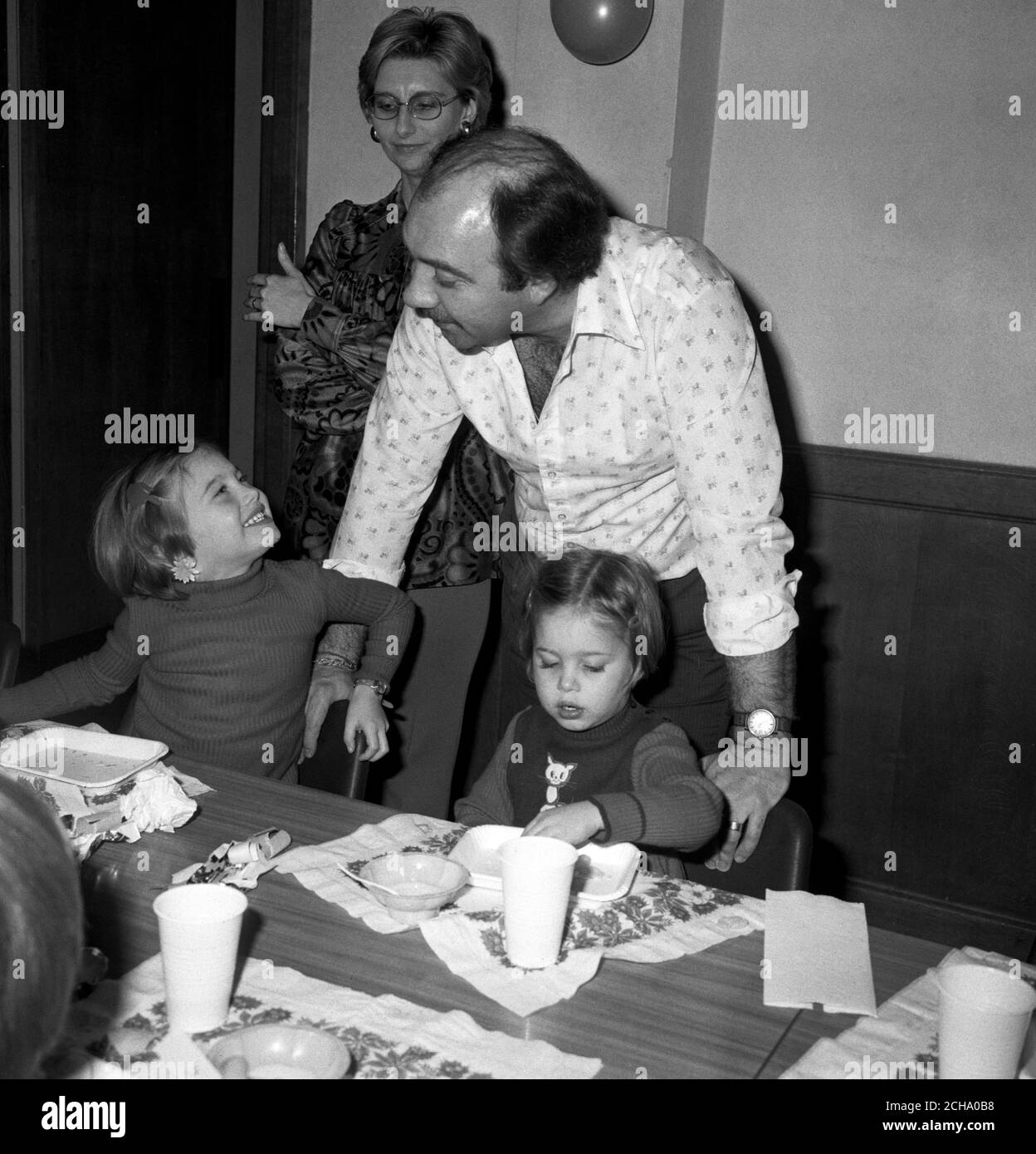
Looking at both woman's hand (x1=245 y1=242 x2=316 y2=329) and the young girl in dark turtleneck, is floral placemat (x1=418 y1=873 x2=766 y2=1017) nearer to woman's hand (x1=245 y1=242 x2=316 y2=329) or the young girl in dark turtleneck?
the young girl in dark turtleneck

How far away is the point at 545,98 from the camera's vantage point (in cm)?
307

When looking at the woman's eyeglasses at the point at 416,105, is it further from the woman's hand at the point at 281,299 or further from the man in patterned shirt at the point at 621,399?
the man in patterned shirt at the point at 621,399

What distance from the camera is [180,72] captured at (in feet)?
14.8

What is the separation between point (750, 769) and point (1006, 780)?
1.47 m

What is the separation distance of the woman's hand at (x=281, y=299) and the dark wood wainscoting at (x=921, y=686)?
122 cm

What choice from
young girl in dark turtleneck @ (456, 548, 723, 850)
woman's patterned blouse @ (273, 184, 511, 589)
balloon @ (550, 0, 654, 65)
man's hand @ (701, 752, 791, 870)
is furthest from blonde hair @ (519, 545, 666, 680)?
balloon @ (550, 0, 654, 65)

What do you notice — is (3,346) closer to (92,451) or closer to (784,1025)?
(92,451)

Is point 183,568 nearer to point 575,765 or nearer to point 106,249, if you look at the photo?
point 575,765

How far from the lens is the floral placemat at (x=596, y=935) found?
124cm

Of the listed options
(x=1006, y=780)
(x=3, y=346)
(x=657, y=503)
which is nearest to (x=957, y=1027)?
(x=657, y=503)

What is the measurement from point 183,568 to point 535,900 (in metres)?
1.11

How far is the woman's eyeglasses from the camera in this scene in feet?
8.05

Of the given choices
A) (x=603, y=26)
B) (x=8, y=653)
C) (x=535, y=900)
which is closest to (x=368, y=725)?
(x=8, y=653)

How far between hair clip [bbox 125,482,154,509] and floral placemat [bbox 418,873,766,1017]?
3.43 feet
